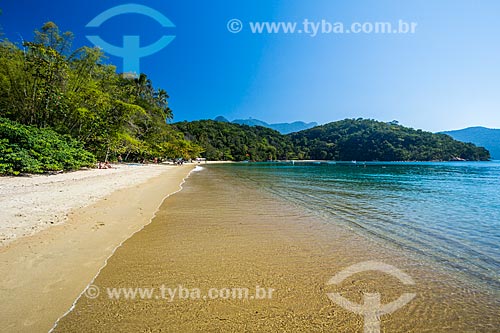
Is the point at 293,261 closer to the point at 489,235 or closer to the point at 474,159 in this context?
the point at 489,235

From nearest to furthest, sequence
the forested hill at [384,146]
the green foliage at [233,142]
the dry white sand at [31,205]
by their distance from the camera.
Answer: the dry white sand at [31,205] → the green foliage at [233,142] → the forested hill at [384,146]

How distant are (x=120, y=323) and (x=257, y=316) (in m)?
1.54

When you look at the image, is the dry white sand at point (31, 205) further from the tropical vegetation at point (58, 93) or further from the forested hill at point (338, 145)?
the forested hill at point (338, 145)

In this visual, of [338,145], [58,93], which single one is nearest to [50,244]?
[58,93]

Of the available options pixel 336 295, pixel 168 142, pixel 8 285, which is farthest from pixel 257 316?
pixel 168 142

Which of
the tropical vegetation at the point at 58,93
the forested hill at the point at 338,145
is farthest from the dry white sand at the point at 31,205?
the forested hill at the point at 338,145

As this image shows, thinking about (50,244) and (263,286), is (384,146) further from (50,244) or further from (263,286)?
(50,244)

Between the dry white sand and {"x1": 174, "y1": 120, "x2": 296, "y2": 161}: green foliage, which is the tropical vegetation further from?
{"x1": 174, "y1": 120, "x2": 296, "y2": 161}: green foliage

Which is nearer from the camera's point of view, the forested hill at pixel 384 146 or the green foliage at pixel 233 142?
the green foliage at pixel 233 142

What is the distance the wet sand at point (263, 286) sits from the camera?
2840mm

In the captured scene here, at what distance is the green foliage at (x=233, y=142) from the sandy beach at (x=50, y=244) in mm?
103471

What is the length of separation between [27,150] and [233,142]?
413ft

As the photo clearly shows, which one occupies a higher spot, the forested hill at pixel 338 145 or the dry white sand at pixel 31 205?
the forested hill at pixel 338 145

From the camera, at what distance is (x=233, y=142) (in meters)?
139
